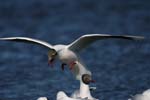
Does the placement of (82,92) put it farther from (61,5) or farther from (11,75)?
(61,5)

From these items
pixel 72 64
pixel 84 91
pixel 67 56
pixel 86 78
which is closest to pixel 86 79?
pixel 86 78

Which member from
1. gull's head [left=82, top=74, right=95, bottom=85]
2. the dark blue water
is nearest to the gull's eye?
gull's head [left=82, top=74, right=95, bottom=85]

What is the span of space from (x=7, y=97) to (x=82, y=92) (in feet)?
7.24

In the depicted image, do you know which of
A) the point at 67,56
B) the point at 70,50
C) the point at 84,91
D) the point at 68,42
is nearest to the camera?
the point at 67,56

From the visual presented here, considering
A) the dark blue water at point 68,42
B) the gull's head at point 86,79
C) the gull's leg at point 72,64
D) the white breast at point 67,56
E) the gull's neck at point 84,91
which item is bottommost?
the gull's neck at point 84,91

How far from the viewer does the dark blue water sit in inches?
626

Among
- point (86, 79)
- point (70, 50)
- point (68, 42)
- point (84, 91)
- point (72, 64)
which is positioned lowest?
point (84, 91)

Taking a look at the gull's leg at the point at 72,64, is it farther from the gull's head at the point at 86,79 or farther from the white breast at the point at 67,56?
the gull's head at the point at 86,79

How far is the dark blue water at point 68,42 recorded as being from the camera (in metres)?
15.9

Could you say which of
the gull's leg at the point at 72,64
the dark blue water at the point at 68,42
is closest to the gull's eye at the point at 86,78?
the gull's leg at the point at 72,64

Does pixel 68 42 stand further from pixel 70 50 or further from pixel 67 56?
pixel 67 56

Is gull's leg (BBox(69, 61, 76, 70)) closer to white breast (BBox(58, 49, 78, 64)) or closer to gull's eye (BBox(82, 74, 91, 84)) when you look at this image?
white breast (BBox(58, 49, 78, 64))

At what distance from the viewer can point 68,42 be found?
69.7 feet

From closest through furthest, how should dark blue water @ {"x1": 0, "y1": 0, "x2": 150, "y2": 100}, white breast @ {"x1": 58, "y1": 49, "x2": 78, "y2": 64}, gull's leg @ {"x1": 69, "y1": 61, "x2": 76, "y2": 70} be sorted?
1. white breast @ {"x1": 58, "y1": 49, "x2": 78, "y2": 64}
2. gull's leg @ {"x1": 69, "y1": 61, "x2": 76, "y2": 70}
3. dark blue water @ {"x1": 0, "y1": 0, "x2": 150, "y2": 100}
